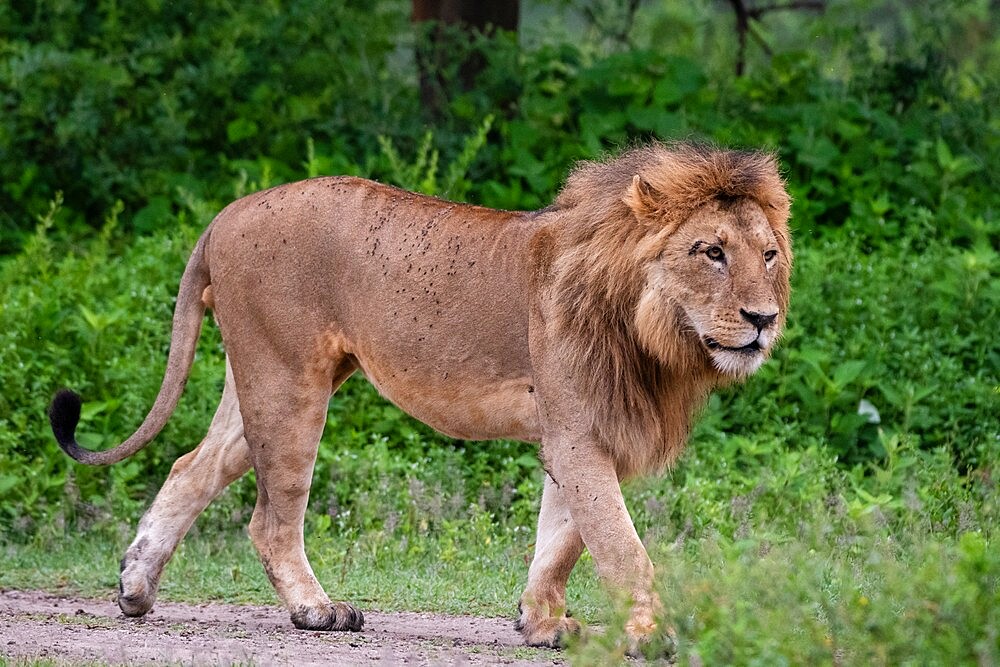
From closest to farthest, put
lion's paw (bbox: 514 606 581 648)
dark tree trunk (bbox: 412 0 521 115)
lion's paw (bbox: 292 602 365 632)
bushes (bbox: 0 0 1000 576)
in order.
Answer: lion's paw (bbox: 514 606 581 648) < lion's paw (bbox: 292 602 365 632) < bushes (bbox: 0 0 1000 576) < dark tree trunk (bbox: 412 0 521 115)

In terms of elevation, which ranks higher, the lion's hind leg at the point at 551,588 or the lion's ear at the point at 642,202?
the lion's ear at the point at 642,202

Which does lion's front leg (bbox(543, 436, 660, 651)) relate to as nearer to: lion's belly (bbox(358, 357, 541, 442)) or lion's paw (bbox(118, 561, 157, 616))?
lion's belly (bbox(358, 357, 541, 442))

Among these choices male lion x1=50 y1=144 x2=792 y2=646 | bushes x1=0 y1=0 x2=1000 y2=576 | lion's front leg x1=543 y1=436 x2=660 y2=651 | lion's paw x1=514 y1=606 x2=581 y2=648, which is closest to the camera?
lion's front leg x1=543 y1=436 x2=660 y2=651

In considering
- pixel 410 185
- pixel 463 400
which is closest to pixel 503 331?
pixel 463 400

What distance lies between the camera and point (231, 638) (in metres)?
4.56

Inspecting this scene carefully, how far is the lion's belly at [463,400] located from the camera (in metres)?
4.56

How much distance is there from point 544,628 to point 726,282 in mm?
1138

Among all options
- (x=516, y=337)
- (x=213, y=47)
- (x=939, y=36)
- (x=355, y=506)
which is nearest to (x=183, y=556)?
(x=355, y=506)

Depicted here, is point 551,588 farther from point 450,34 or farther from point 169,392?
point 450,34

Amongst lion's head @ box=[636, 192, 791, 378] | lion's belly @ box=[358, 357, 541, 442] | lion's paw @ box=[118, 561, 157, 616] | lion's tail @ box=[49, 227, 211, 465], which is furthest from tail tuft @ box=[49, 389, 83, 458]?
lion's head @ box=[636, 192, 791, 378]

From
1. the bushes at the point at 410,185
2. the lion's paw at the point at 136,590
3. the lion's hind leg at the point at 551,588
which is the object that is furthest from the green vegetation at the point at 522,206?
the lion's paw at the point at 136,590

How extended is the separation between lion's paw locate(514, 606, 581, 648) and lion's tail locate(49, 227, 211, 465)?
1.42m

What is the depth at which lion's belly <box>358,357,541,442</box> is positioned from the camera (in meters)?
4.56

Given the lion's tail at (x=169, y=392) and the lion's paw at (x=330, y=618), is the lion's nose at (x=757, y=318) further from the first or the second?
the lion's tail at (x=169, y=392)
